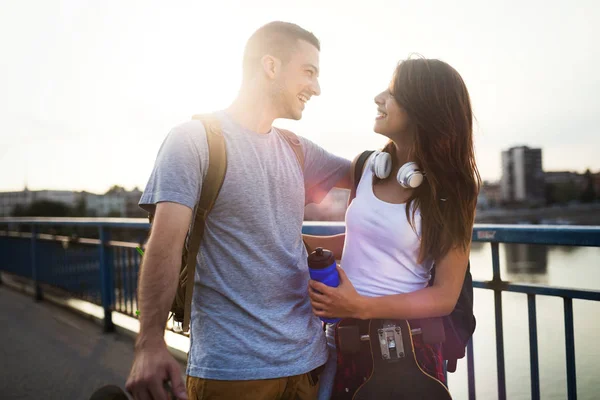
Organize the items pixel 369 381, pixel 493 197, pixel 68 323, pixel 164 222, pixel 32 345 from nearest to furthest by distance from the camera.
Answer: pixel 164 222
pixel 369 381
pixel 32 345
pixel 68 323
pixel 493 197

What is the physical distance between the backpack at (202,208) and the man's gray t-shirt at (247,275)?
1.0 inches

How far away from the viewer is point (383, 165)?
1724 millimetres

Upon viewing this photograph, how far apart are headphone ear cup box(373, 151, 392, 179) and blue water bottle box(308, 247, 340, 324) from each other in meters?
0.38

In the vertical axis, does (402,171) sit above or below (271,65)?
below

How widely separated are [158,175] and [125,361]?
352 cm

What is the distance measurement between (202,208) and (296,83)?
2.02 ft

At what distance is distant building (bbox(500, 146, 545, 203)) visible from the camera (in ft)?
351

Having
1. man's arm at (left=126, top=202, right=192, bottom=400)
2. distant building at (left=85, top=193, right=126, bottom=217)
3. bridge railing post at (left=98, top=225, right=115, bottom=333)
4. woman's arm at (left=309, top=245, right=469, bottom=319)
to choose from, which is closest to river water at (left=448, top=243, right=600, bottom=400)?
woman's arm at (left=309, top=245, right=469, bottom=319)

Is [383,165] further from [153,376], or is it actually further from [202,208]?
[153,376]

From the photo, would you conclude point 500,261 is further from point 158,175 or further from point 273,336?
point 158,175

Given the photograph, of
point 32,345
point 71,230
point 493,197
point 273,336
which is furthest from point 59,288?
point 493,197

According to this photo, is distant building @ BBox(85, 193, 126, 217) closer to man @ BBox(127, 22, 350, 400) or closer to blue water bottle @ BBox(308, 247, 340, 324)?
man @ BBox(127, 22, 350, 400)

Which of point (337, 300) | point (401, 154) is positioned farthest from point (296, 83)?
point (337, 300)

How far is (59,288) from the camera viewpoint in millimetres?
6844
